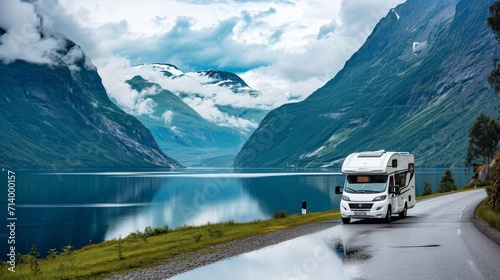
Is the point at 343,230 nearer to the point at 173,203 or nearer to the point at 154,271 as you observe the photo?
the point at 154,271

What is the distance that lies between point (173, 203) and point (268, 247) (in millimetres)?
98460

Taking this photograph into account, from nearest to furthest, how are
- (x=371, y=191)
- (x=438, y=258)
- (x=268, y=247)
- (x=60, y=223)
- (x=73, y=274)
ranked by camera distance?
(x=438, y=258) → (x=73, y=274) → (x=268, y=247) → (x=371, y=191) → (x=60, y=223)

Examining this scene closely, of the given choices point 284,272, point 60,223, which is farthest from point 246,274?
point 60,223

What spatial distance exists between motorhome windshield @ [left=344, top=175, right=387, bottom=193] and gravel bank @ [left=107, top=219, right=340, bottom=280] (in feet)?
13.5

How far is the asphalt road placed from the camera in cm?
1831

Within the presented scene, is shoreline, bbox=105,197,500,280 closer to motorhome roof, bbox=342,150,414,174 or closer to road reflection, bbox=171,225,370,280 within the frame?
road reflection, bbox=171,225,370,280

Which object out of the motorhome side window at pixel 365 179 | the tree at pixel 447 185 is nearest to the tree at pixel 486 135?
the tree at pixel 447 185

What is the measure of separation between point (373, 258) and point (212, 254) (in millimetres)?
7919

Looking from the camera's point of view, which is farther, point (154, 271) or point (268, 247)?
point (268, 247)

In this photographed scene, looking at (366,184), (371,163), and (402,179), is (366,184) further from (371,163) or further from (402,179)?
(402,179)

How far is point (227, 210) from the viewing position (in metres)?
106

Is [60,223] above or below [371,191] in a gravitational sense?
below

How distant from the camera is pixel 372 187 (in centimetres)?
3781

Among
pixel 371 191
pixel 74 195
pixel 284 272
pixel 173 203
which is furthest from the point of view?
pixel 74 195
